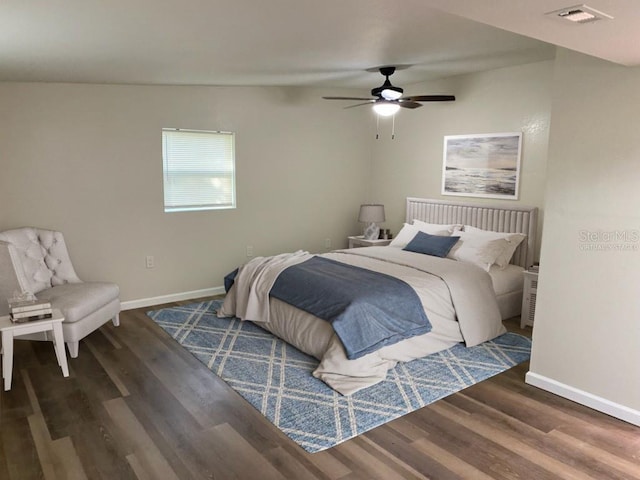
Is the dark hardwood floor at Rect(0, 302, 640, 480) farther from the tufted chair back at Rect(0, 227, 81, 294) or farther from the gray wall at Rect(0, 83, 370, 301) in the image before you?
the gray wall at Rect(0, 83, 370, 301)

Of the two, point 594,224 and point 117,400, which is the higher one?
point 594,224

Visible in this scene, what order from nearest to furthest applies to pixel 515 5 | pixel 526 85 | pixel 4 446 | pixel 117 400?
pixel 515 5
pixel 4 446
pixel 117 400
pixel 526 85

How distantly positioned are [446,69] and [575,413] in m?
3.51

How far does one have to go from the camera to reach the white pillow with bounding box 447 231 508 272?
15.7 feet

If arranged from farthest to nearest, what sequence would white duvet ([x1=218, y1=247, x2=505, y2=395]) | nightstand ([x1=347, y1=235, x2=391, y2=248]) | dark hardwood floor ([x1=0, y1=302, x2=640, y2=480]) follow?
1. nightstand ([x1=347, y1=235, x2=391, y2=248])
2. white duvet ([x1=218, y1=247, x2=505, y2=395])
3. dark hardwood floor ([x1=0, y1=302, x2=640, y2=480])

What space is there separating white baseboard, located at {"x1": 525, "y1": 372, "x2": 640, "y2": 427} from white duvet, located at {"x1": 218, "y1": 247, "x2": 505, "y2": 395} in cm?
75

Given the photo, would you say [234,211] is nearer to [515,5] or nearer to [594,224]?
[594,224]

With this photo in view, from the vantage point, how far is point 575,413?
3074 millimetres

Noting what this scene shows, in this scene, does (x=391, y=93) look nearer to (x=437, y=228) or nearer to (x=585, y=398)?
(x=437, y=228)

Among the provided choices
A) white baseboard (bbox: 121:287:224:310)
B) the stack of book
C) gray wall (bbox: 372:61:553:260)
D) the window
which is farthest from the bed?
the stack of book

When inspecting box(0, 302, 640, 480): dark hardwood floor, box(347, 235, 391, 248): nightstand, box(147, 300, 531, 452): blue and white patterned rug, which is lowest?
box(0, 302, 640, 480): dark hardwood floor

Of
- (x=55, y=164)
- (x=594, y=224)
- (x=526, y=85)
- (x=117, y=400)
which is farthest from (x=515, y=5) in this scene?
(x=55, y=164)

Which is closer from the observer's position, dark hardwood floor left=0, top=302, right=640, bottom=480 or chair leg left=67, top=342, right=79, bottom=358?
dark hardwood floor left=0, top=302, right=640, bottom=480

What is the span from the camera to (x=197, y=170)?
218 inches
